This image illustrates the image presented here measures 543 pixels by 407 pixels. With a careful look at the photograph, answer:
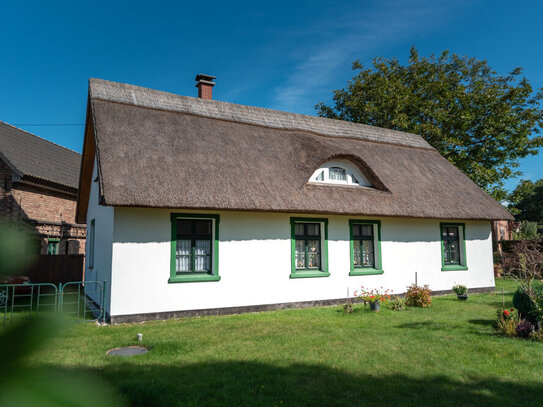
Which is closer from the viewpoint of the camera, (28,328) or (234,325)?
(28,328)

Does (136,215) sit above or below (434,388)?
above

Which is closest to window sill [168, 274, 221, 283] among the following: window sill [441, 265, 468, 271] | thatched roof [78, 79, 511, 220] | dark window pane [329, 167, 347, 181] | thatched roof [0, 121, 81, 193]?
thatched roof [78, 79, 511, 220]

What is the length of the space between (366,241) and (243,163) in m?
4.48

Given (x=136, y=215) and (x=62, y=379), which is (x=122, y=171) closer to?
(x=136, y=215)

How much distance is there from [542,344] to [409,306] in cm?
425

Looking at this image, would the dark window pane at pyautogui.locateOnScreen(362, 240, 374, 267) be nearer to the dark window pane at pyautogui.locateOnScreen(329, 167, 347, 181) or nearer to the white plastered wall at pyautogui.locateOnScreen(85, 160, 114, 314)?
the dark window pane at pyautogui.locateOnScreen(329, 167, 347, 181)

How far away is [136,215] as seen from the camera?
8.69 m

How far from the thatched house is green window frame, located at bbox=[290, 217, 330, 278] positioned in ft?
0.11

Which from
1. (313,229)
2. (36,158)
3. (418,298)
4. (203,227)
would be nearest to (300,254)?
(313,229)

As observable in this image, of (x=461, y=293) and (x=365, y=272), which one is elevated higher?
(x=365, y=272)

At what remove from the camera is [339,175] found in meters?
12.0

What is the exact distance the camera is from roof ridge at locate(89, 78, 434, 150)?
11.2 metres

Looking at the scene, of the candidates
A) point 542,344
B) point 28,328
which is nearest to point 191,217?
point 542,344

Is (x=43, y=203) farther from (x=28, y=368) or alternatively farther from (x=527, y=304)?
(x=28, y=368)
